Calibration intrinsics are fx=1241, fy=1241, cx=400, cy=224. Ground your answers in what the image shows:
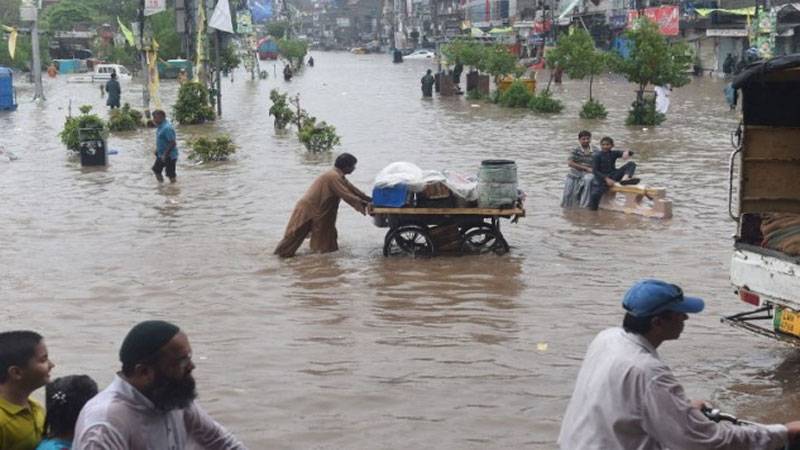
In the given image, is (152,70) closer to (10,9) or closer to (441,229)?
(441,229)

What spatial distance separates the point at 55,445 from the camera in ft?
13.1

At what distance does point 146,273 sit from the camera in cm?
1245

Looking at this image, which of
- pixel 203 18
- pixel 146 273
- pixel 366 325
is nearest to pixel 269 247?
pixel 146 273

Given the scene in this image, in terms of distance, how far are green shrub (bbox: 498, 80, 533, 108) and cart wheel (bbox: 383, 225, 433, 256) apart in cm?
2511

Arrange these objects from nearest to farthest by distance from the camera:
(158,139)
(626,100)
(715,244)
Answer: (715,244)
(158,139)
(626,100)

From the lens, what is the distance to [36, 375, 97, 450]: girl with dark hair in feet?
13.3

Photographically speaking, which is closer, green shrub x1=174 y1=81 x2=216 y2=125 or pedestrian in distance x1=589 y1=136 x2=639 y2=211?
pedestrian in distance x1=589 y1=136 x2=639 y2=211

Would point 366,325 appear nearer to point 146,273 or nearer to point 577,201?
point 146,273

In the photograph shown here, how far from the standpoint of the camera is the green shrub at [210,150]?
22.8 m

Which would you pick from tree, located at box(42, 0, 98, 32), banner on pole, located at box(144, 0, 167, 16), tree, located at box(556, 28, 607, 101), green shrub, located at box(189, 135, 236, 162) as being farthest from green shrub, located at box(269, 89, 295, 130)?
tree, located at box(42, 0, 98, 32)

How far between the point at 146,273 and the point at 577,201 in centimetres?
659

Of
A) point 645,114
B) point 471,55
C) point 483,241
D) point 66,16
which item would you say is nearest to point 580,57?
point 645,114

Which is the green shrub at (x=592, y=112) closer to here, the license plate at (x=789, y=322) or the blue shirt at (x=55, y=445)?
the license plate at (x=789, y=322)

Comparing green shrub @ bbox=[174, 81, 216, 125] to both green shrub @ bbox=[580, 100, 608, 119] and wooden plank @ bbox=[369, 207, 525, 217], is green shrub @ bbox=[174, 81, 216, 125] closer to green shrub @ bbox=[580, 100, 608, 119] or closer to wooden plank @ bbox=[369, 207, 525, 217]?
green shrub @ bbox=[580, 100, 608, 119]
